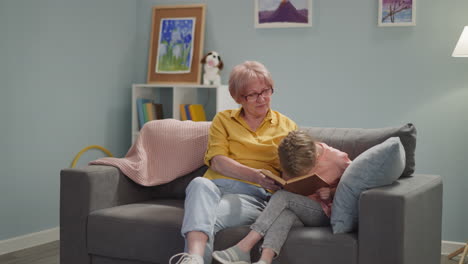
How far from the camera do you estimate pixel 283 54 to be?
4.16 meters

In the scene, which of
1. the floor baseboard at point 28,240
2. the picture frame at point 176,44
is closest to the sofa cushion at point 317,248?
the floor baseboard at point 28,240

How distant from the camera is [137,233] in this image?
255 cm

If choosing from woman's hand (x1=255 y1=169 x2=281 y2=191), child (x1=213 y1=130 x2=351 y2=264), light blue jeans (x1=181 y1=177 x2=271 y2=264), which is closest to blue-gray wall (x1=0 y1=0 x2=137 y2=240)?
light blue jeans (x1=181 y1=177 x2=271 y2=264)

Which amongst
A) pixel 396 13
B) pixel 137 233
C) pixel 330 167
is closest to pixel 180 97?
pixel 396 13

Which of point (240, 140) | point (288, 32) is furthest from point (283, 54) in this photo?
point (240, 140)

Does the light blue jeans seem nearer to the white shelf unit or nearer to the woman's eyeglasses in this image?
the woman's eyeglasses

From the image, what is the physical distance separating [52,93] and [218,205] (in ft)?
6.23

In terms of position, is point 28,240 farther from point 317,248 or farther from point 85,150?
point 317,248

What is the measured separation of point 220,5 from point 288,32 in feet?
1.90

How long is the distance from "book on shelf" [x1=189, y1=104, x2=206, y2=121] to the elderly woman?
1.43 metres

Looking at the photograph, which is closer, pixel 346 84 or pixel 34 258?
pixel 34 258

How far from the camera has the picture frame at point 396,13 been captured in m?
3.78

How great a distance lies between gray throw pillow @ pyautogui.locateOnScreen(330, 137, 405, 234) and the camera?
2.23 metres

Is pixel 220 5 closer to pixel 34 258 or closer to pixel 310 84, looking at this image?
pixel 310 84
